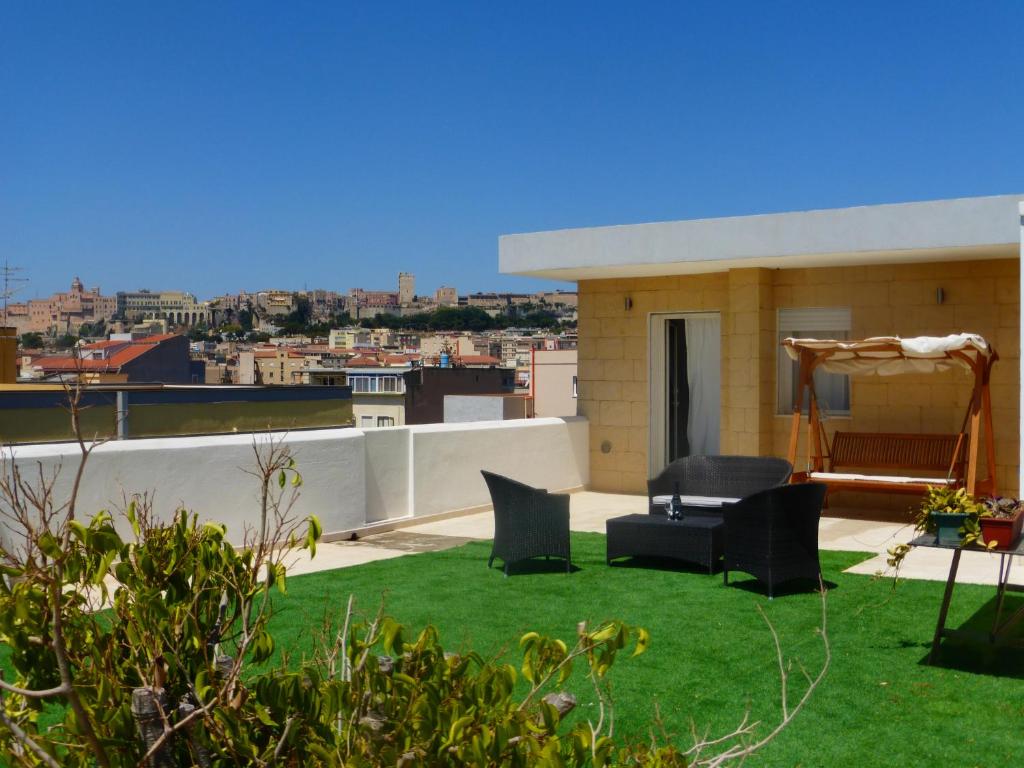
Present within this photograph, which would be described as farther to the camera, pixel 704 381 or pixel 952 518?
pixel 704 381

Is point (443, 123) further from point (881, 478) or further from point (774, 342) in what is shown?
point (881, 478)

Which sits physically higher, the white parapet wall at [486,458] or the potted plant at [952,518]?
the potted plant at [952,518]

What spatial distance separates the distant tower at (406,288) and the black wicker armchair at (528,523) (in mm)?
105801

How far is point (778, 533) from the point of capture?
7176 millimetres

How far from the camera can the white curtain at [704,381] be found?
13.0 metres

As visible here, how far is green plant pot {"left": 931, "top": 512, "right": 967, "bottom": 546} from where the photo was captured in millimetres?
5184

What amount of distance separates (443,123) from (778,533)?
245 feet

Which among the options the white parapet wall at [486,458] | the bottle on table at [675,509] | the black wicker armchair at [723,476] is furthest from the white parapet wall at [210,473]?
the bottle on table at [675,509]

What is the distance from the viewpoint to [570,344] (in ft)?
173

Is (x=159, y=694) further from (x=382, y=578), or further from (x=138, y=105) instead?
(x=138, y=105)

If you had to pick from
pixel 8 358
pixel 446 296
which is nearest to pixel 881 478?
pixel 8 358

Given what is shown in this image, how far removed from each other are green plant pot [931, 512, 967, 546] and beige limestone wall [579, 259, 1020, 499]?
246 inches

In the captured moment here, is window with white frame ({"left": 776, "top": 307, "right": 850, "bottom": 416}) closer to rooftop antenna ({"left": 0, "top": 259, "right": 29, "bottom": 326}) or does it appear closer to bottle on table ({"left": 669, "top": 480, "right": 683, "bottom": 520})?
bottle on table ({"left": 669, "top": 480, "right": 683, "bottom": 520})

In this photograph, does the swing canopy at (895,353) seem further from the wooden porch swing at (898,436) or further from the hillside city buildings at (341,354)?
the hillside city buildings at (341,354)
